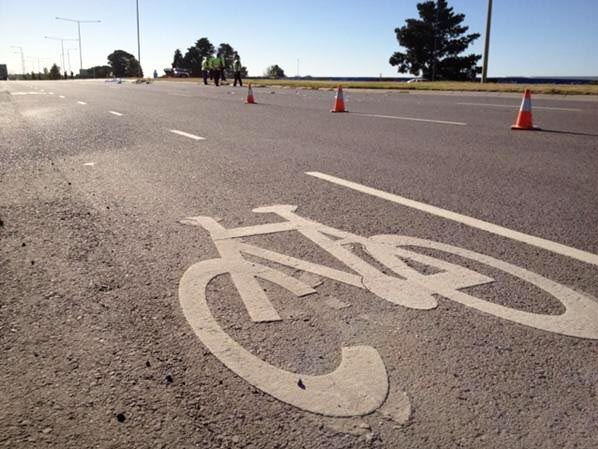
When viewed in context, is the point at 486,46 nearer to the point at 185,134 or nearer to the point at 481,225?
the point at 185,134

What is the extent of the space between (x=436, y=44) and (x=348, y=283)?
69.8 meters

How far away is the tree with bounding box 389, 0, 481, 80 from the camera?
6612 cm

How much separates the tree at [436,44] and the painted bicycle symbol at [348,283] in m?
68.1

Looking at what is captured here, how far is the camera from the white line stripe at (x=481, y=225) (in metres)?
3.04

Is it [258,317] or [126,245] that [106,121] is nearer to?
[126,245]

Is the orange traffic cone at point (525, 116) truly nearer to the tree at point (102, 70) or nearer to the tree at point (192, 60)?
the tree at point (192, 60)

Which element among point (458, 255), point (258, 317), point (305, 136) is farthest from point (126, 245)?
point (305, 136)

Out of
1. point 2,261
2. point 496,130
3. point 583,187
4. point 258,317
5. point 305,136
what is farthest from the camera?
point 496,130

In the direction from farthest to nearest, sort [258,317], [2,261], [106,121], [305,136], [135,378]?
[106,121], [305,136], [2,261], [258,317], [135,378]

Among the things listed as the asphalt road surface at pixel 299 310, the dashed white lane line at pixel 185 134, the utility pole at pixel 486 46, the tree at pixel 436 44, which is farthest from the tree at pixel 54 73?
the asphalt road surface at pixel 299 310

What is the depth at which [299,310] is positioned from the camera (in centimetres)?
233

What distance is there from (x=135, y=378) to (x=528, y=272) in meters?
1.95

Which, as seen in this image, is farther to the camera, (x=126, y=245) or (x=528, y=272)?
(x=126, y=245)

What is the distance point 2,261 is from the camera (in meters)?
2.94
